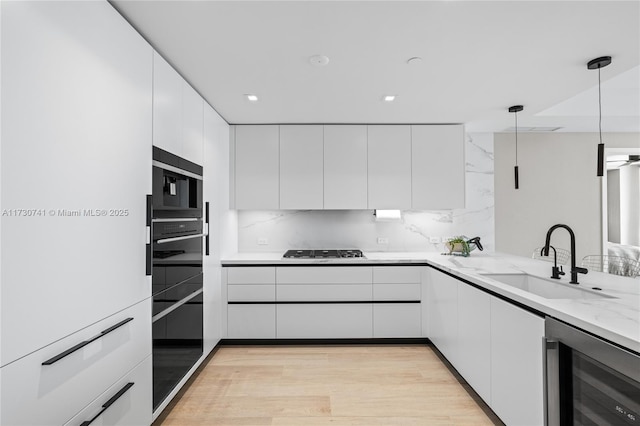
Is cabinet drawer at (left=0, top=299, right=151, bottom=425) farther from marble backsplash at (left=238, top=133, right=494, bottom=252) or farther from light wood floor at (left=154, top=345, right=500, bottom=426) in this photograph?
marble backsplash at (left=238, top=133, right=494, bottom=252)

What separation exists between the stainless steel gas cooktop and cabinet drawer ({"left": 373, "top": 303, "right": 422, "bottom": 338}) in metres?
0.57

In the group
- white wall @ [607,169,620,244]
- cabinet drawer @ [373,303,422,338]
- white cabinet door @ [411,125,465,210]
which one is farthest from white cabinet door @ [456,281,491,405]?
white wall @ [607,169,620,244]

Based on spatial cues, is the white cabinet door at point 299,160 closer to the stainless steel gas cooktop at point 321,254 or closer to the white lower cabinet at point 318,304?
the stainless steel gas cooktop at point 321,254

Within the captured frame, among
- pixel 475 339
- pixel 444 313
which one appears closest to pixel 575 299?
pixel 475 339

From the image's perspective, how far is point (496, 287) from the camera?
6.48 feet

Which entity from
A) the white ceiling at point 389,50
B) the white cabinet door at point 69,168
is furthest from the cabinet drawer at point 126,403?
the white ceiling at point 389,50

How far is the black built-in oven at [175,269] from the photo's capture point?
2.04 m

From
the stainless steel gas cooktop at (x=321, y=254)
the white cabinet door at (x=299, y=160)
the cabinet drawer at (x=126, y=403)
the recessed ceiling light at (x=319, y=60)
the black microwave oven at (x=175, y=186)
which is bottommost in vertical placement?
the cabinet drawer at (x=126, y=403)

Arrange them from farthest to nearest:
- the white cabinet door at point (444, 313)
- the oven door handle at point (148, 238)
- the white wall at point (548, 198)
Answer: the white wall at point (548, 198), the white cabinet door at point (444, 313), the oven door handle at point (148, 238)

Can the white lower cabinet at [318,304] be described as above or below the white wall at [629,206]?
below

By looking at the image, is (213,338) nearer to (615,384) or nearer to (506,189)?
(615,384)

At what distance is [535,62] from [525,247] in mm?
2764

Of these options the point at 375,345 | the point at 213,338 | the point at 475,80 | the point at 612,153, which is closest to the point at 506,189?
the point at 612,153

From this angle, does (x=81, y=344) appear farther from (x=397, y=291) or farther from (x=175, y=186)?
(x=397, y=291)
